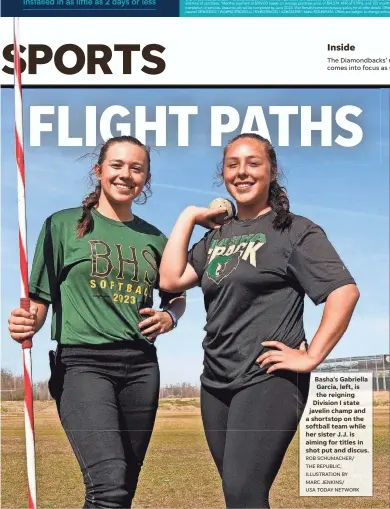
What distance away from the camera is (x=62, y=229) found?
423cm

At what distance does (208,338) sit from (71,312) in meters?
0.68

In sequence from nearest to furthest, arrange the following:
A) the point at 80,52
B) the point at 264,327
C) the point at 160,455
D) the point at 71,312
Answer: the point at 264,327
the point at 71,312
the point at 80,52
the point at 160,455

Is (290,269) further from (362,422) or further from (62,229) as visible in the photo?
(362,422)

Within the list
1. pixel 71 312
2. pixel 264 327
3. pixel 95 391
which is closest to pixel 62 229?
pixel 71 312

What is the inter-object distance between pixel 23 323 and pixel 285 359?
127 cm

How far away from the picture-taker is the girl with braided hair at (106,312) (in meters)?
4.03

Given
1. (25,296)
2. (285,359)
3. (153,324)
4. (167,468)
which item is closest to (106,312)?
(153,324)

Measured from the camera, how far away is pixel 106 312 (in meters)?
4.12

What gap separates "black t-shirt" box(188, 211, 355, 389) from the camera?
3768 millimetres

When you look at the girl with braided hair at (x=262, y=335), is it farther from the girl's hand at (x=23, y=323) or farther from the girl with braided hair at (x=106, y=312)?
the girl's hand at (x=23, y=323)

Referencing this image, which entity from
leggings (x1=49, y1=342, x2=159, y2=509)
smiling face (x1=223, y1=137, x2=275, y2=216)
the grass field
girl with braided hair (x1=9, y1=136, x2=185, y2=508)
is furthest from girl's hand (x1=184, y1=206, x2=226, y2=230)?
the grass field

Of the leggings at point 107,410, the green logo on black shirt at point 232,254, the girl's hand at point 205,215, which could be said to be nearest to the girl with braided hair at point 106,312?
the leggings at point 107,410

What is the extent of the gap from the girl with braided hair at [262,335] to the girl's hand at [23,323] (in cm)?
84

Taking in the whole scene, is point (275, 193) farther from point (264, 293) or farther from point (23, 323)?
point (23, 323)
